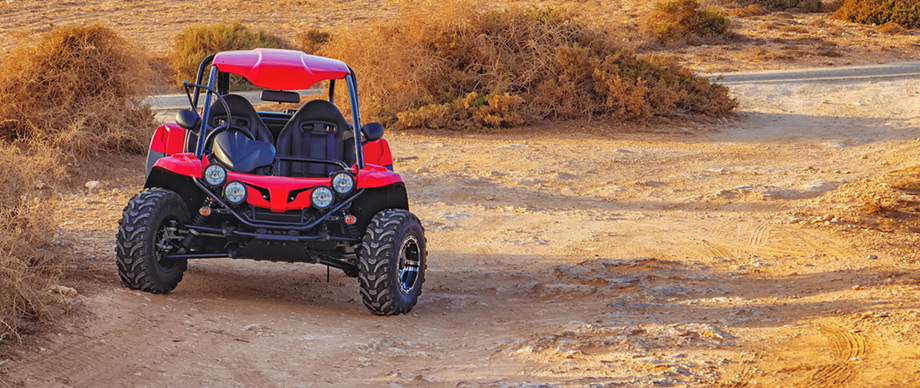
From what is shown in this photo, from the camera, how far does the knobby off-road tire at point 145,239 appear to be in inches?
261

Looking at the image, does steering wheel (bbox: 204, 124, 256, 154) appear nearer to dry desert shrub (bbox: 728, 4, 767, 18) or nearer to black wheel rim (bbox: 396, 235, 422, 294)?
black wheel rim (bbox: 396, 235, 422, 294)

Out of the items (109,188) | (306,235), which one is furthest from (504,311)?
(109,188)

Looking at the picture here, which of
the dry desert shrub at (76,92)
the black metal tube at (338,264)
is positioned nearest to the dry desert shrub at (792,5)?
the dry desert shrub at (76,92)

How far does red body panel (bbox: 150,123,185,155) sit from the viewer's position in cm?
794

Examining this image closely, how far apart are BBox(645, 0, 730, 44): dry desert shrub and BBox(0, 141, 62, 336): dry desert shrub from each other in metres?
23.8

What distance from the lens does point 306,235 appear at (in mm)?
6852

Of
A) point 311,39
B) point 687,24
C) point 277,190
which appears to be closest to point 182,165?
point 277,190

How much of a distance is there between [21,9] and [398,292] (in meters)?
31.6

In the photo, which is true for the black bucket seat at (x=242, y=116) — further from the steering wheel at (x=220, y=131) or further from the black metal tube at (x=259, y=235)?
the black metal tube at (x=259, y=235)

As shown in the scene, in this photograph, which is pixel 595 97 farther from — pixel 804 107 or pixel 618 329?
pixel 618 329

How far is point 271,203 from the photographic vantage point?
6828mm

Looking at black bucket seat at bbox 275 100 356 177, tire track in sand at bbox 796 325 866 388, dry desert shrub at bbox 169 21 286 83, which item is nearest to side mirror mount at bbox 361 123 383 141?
black bucket seat at bbox 275 100 356 177

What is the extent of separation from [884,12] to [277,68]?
102 feet

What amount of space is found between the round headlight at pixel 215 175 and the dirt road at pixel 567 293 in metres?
0.86
